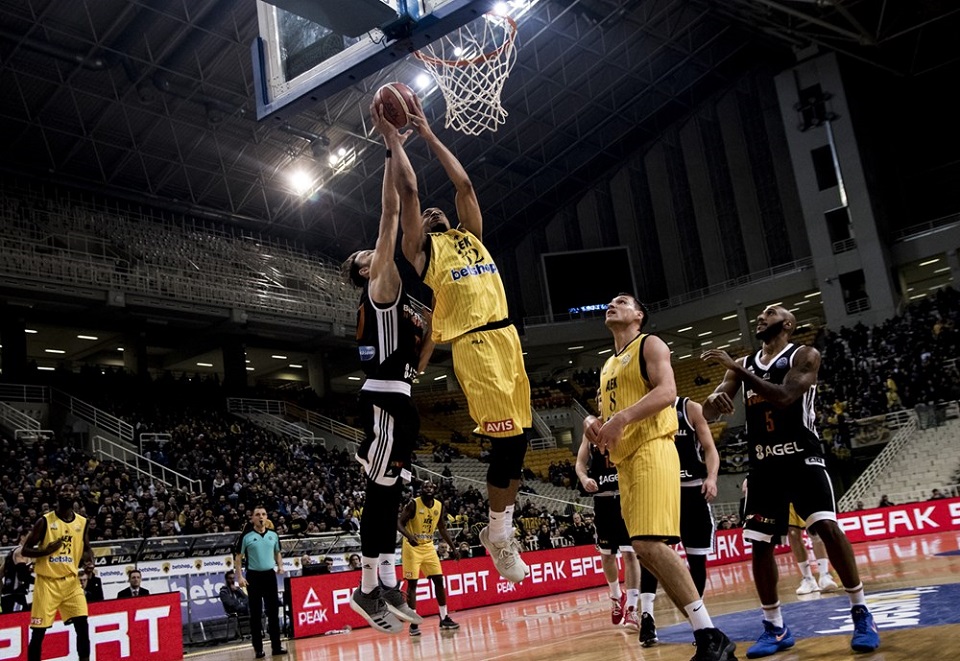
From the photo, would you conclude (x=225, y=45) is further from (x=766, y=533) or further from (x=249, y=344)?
(x=766, y=533)

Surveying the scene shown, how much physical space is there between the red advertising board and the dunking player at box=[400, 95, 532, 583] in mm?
9341

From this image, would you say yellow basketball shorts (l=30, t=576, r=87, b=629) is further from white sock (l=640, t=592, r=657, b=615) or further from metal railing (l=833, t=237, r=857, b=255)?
metal railing (l=833, t=237, r=857, b=255)

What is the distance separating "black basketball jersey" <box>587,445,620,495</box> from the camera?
8.70m

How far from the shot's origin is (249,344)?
109 feet

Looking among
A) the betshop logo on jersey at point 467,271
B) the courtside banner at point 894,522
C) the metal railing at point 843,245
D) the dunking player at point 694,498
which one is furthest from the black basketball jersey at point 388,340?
the metal railing at point 843,245

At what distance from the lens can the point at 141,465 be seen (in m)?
22.8

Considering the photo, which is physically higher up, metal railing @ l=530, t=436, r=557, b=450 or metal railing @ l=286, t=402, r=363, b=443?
metal railing @ l=286, t=402, r=363, b=443

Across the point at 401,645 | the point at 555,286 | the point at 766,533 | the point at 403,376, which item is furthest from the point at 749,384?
the point at 555,286

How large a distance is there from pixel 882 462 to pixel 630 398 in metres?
22.6

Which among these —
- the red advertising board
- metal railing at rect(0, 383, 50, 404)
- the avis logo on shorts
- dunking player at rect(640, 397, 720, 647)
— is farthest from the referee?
metal railing at rect(0, 383, 50, 404)

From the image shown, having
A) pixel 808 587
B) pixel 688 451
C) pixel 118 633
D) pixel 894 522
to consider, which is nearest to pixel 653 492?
pixel 688 451

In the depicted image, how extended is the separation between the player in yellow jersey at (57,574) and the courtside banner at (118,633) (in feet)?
2.19

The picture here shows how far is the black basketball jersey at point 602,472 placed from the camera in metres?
8.70

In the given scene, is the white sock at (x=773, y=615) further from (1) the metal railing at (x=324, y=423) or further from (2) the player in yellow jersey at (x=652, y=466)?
(1) the metal railing at (x=324, y=423)
